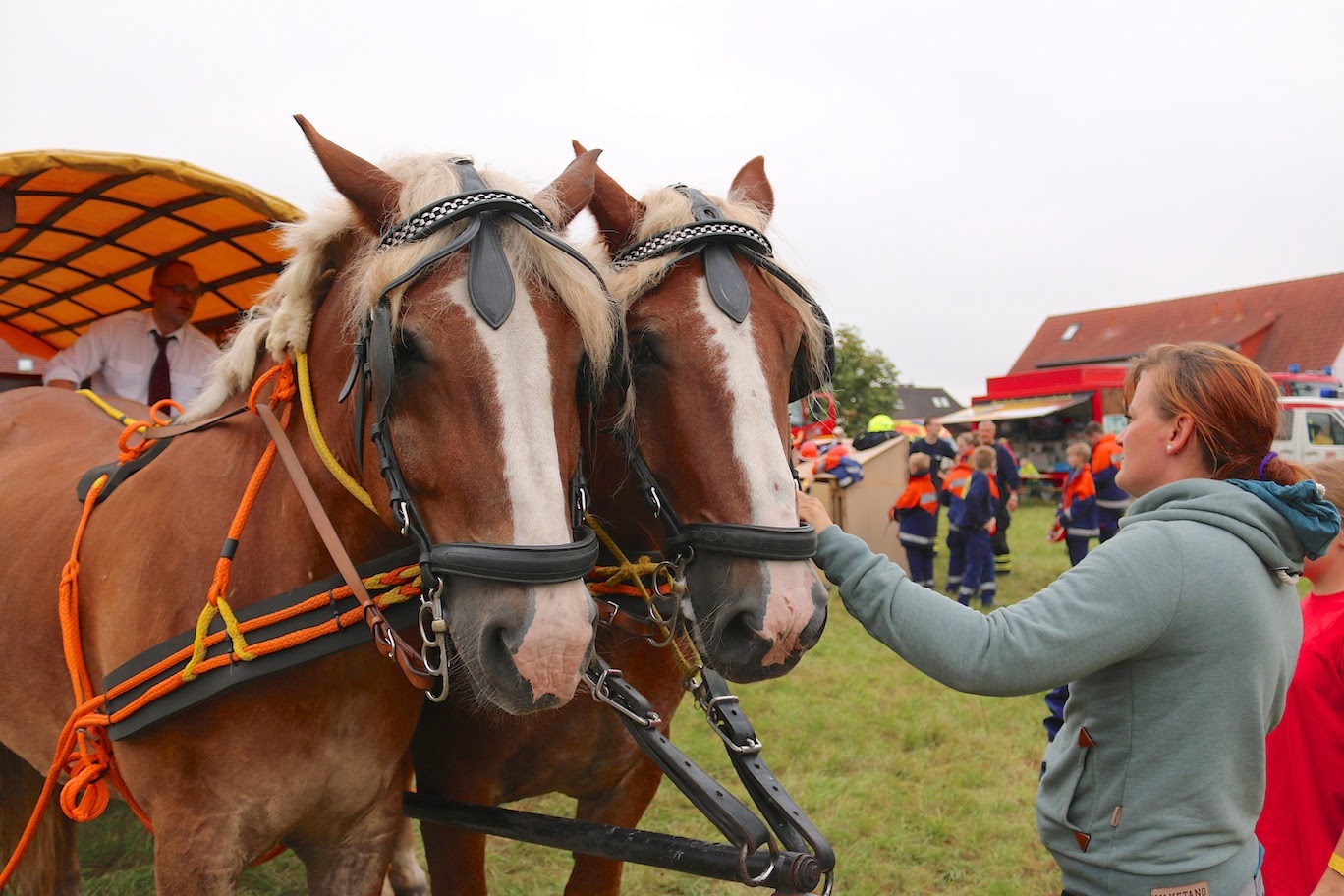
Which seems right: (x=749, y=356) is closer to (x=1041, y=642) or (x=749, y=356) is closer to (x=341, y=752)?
(x=1041, y=642)

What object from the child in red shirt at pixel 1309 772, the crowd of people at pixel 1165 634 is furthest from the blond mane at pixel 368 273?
the child in red shirt at pixel 1309 772

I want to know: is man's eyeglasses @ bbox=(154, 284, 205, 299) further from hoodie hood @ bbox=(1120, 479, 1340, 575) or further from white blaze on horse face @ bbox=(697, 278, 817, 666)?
hoodie hood @ bbox=(1120, 479, 1340, 575)

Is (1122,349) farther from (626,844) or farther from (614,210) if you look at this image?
(626,844)

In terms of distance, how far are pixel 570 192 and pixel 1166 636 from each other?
154cm

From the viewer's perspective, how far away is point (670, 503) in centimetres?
201

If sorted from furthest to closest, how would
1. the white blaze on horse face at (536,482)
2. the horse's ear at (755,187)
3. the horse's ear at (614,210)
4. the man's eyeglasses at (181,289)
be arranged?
the man's eyeglasses at (181,289)
the horse's ear at (755,187)
the horse's ear at (614,210)
the white blaze on horse face at (536,482)

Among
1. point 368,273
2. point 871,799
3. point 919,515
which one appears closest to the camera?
point 368,273

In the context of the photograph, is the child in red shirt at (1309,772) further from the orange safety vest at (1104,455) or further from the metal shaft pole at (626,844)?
the orange safety vest at (1104,455)

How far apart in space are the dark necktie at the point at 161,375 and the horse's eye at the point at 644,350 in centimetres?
295

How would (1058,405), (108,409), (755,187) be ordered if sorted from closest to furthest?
(755,187) < (108,409) < (1058,405)

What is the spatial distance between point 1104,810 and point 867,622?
545 mm

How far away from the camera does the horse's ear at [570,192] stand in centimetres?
200

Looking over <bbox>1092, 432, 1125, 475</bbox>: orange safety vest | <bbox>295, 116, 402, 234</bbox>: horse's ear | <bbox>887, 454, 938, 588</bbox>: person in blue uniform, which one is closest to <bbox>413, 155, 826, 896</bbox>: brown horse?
<bbox>295, 116, 402, 234</bbox>: horse's ear

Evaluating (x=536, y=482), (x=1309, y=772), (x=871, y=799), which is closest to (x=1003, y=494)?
(x=871, y=799)
